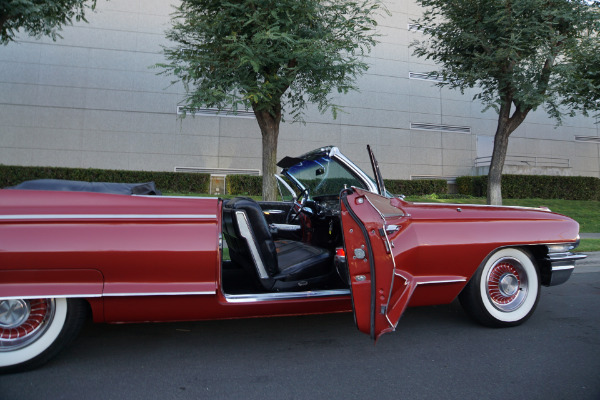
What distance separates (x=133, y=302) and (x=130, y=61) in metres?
14.3

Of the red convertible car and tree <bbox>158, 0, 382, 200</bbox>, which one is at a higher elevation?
tree <bbox>158, 0, 382, 200</bbox>

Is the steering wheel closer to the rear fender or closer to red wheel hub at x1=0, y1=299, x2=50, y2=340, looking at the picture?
the rear fender

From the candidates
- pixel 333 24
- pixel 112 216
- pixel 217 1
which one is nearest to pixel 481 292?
pixel 112 216

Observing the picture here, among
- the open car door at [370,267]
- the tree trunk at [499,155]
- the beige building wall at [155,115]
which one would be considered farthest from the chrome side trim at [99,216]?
the beige building wall at [155,115]

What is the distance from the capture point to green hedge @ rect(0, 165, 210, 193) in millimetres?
12797

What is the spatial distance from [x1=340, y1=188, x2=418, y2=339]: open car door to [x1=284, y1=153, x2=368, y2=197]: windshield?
77 cm

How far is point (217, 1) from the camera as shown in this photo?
24.5ft

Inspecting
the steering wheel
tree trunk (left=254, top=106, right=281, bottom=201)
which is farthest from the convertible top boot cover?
tree trunk (left=254, top=106, right=281, bottom=201)

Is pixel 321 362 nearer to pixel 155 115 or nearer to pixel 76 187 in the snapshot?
pixel 76 187

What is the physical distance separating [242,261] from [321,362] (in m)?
1.14

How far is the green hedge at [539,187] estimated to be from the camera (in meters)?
16.4

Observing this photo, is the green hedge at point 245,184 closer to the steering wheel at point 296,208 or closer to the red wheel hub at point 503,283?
the steering wheel at point 296,208

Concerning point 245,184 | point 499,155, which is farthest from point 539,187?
point 245,184

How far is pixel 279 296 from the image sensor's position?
9.50 ft
